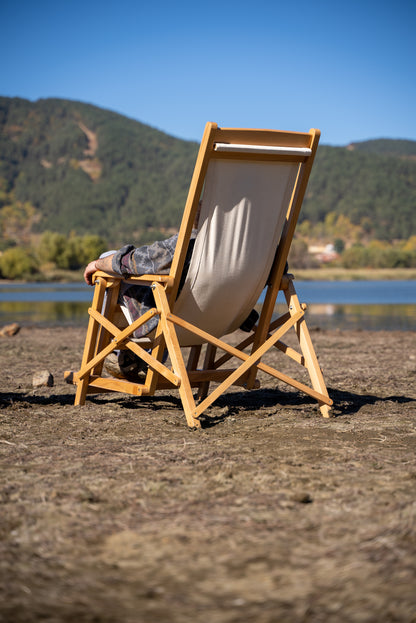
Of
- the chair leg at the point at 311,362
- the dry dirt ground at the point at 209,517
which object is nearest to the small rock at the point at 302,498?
the dry dirt ground at the point at 209,517

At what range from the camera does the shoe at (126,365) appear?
15.1 feet

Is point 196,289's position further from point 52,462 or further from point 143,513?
point 143,513

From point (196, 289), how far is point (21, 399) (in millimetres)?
1691

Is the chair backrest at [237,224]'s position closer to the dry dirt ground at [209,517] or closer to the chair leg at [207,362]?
the chair leg at [207,362]

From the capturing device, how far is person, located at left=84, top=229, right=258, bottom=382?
3893mm

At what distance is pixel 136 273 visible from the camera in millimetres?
3934

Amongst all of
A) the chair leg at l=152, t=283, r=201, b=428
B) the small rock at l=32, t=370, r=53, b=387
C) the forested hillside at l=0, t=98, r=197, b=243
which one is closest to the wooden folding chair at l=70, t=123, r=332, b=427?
the chair leg at l=152, t=283, r=201, b=428

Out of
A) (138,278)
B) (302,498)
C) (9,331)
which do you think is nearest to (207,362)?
(138,278)

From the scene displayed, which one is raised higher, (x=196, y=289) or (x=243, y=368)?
(x=196, y=289)

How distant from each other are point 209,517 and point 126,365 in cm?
256

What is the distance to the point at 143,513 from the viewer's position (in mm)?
2223

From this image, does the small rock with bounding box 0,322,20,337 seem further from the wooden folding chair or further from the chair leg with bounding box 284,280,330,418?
the chair leg with bounding box 284,280,330,418

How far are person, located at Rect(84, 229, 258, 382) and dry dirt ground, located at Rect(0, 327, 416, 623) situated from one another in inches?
20.2

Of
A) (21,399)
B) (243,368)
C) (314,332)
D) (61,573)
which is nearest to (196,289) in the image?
(243,368)
